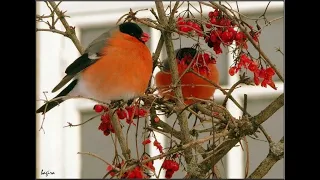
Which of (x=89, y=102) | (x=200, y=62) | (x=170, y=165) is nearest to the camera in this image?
(x=170, y=165)

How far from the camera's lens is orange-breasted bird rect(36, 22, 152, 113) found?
3.13 ft

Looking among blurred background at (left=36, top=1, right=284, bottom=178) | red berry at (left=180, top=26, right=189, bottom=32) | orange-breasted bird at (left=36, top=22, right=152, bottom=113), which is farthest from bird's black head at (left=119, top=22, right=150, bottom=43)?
blurred background at (left=36, top=1, right=284, bottom=178)

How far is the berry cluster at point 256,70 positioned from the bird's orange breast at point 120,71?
0.40ft

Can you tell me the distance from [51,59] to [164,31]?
A: 3.79 feet

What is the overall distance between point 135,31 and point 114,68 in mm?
69

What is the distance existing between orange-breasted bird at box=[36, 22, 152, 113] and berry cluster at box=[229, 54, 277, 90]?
12 cm

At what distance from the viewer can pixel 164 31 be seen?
880mm

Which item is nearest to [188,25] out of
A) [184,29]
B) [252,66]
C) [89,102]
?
[184,29]

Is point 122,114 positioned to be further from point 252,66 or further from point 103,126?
point 252,66

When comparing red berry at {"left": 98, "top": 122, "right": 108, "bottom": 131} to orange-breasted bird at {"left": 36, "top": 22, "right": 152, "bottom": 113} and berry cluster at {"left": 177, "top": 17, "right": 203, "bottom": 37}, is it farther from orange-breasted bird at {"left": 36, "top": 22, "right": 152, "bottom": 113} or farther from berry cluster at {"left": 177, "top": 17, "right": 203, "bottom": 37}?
berry cluster at {"left": 177, "top": 17, "right": 203, "bottom": 37}

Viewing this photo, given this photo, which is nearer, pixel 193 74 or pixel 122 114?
pixel 122 114

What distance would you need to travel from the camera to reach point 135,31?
1024 mm
